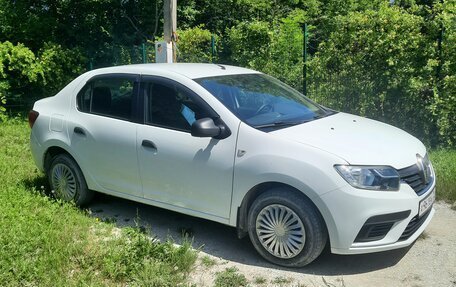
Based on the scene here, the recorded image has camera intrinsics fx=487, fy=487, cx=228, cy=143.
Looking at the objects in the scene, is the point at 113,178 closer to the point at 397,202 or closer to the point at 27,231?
the point at 27,231

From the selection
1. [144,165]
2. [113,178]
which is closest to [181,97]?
[144,165]

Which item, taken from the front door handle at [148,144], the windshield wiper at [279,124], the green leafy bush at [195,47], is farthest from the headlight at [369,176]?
the green leafy bush at [195,47]

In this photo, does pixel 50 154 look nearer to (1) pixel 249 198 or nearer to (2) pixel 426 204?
(1) pixel 249 198

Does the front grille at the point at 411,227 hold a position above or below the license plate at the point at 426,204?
below

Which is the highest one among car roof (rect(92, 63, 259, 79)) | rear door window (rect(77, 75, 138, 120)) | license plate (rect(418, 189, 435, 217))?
car roof (rect(92, 63, 259, 79))

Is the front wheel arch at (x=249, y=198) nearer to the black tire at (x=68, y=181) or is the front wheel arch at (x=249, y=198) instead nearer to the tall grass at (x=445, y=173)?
the black tire at (x=68, y=181)

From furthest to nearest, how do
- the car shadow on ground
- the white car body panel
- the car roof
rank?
the car roof
the white car body panel
the car shadow on ground

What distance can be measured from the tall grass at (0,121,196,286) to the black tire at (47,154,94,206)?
0.19 m

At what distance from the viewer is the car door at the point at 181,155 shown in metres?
4.30

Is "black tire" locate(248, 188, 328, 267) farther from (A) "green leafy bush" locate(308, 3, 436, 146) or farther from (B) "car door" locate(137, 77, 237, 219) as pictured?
(A) "green leafy bush" locate(308, 3, 436, 146)

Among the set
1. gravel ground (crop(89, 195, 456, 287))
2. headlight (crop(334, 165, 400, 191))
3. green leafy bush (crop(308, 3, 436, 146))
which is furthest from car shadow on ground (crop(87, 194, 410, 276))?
green leafy bush (crop(308, 3, 436, 146))

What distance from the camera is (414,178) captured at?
158 inches

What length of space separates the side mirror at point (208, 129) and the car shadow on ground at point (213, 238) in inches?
38.6

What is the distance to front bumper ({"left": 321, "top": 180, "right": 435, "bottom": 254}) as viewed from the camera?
3.74m
